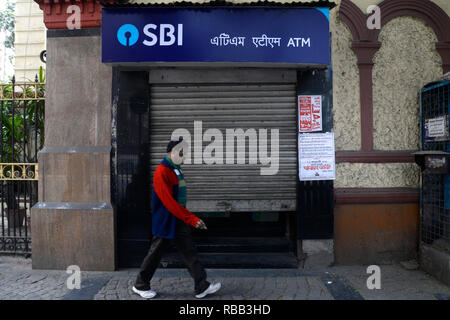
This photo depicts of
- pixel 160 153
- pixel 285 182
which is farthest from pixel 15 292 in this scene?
pixel 285 182

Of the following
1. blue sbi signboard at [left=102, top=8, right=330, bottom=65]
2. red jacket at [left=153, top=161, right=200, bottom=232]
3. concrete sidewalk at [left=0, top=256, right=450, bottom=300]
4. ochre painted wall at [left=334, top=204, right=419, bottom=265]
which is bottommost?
concrete sidewalk at [left=0, top=256, right=450, bottom=300]

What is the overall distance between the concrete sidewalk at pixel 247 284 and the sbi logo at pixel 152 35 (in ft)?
10.9

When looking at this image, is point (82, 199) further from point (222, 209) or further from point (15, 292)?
point (222, 209)

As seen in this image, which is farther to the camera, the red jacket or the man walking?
the man walking

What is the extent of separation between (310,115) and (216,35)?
1.85 meters

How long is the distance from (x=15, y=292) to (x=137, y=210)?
1.86 metres

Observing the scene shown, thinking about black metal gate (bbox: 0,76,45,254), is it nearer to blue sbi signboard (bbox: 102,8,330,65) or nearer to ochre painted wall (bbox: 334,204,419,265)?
blue sbi signboard (bbox: 102,8,330,65)

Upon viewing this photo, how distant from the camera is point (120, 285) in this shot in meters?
4.49

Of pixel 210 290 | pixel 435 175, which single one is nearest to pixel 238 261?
pixel 210 290

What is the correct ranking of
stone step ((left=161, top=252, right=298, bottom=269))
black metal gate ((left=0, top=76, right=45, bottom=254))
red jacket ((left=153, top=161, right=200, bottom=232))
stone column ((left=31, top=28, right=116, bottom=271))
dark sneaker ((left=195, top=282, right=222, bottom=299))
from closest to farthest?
red jacket ((left=153, top=161, right=200, bottom=232))
dark sneaker ((left=195, top=282, right=222, bottom=299))
stone column ((left=31, top=28, right=116, bottom=271))
stone step ((left=161, top=252, right=298, bottom=269))
black metal gate ((left=0, top=76, right=45, bottom=254))

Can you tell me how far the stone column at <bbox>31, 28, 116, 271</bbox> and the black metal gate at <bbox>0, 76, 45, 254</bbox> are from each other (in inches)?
17.5

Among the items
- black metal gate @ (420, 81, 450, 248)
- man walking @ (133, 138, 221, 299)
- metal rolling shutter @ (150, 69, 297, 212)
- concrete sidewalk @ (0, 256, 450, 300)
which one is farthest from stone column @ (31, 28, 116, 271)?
black metal gate @ (420, 81, 450, 248)

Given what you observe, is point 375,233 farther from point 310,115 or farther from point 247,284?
point 247,284

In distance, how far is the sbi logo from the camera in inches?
182
